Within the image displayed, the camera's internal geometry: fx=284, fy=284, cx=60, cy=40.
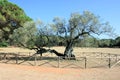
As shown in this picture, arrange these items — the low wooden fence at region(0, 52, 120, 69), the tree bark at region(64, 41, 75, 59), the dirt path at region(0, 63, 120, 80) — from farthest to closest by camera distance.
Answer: the tree bark at region(64, 41, 75, 59), the low wooden fence at region(0, 52, 120, 69), the dirt path at region(0, 63, 120, 80)

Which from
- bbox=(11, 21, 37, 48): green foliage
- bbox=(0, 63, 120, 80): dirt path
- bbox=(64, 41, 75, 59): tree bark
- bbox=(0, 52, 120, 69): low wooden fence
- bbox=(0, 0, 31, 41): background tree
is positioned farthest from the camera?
bbox=(0, 0, 31, 41): background tree

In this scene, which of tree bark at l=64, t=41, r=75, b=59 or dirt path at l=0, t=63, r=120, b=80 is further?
tree bark at l=64, t=41, r=75, b=59

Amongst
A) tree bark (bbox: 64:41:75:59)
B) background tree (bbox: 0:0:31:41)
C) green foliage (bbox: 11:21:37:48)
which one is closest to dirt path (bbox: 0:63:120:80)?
tree bark (bbox: 64:41:75:59)

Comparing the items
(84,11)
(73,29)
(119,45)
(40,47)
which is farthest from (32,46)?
(119,45)

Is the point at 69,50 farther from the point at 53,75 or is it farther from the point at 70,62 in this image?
the point at 53,75

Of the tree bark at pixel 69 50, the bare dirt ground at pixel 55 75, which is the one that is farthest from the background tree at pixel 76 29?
the bare dirt ground at pixel 55 75

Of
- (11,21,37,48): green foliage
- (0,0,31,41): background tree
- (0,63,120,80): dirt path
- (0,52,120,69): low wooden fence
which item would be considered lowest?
(0,63,120,80): dirt path

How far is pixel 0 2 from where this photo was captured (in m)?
38.5

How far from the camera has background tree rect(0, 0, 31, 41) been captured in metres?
38.1

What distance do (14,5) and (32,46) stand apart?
8.28 metres

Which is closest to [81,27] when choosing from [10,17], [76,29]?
[76,29]

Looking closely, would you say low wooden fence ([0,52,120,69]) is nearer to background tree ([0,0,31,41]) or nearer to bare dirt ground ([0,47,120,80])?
bare dirt ground ([0,47,120,80])

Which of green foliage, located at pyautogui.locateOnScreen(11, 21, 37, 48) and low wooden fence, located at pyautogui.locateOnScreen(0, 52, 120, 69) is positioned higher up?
green foliage, located at pyautogui.locateOnScreen(11, 21, 37, 48)

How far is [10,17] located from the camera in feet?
126
